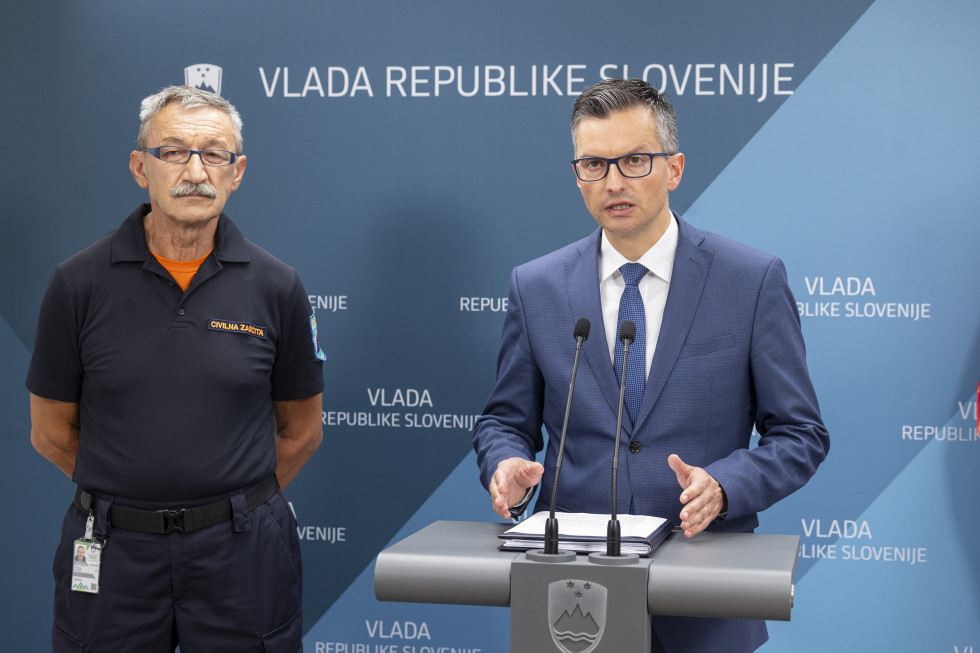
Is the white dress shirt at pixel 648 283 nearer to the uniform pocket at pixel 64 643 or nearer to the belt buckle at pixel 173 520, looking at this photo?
the belt buckle at pixel 173 520

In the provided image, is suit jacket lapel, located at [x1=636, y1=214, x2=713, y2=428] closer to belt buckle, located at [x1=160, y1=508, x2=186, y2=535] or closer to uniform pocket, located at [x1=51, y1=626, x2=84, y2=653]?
belt buckle, located at [x1=160, y1=508, x2=186, y2=535]

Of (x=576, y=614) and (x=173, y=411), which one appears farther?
(x=173, y=411)

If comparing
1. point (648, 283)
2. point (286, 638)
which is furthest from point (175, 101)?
point (286, 638)

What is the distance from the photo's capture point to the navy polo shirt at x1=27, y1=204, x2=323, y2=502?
2301 millimetres

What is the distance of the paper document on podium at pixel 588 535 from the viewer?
1500mm

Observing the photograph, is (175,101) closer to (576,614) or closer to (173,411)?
(173,411)

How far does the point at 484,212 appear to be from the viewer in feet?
10.6

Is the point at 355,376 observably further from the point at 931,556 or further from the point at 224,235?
the point at 931,556

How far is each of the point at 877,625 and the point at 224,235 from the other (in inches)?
88.4

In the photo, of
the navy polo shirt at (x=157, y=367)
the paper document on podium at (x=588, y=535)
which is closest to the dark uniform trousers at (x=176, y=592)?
the navy polo shirt at (x=157, y=367)

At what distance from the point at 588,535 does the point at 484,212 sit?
72.8 inches

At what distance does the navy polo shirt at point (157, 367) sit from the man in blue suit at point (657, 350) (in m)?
0.66

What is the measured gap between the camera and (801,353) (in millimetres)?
2023

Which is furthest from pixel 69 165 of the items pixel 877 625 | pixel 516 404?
pixel 877 625
